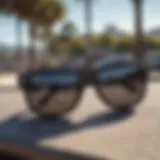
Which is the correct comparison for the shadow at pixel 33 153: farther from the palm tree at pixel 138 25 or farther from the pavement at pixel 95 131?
the palm tree at pixel 138 25

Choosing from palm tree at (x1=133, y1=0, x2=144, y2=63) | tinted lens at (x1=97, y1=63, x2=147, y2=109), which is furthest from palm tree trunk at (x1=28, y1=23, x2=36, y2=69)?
tinted lens at (x1=97, y1=63, x2=147, y2=109)

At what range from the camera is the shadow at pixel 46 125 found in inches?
320

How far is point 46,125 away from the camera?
9242 mm

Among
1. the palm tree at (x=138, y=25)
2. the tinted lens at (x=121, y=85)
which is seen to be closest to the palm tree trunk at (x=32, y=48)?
the palm tree at (x=138, y=25)

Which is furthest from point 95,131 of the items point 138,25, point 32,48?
point 32,48

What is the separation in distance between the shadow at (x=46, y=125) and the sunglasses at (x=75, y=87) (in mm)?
283

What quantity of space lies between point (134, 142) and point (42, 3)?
90.5ft

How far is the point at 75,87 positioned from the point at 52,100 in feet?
1.90

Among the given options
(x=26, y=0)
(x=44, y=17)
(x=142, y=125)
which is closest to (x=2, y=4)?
(x=26, y=0)

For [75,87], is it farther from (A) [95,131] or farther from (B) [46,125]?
(A) [95,131]

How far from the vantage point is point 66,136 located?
7.96 m

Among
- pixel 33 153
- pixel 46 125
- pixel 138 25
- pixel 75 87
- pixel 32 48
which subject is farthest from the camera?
pixel 32 48

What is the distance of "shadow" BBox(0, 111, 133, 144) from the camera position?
814cm

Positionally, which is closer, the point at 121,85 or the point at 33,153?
the point at 33,153
